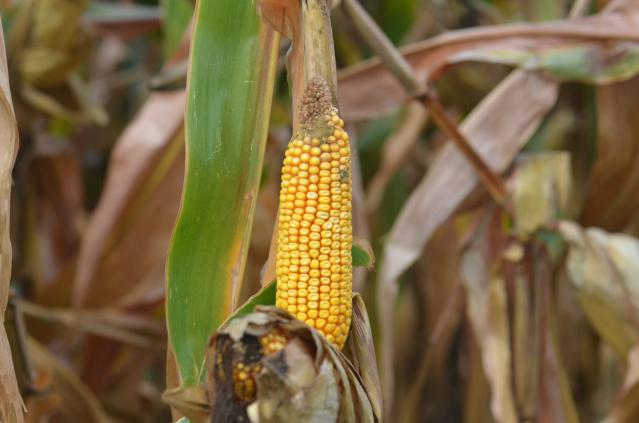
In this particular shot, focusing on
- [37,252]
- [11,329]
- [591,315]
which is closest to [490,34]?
[591,315]

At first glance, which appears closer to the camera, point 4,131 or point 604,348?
point 4,131

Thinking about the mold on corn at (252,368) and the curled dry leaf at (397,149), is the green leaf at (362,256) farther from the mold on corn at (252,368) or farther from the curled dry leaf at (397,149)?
the curled dry leaf at (397,149)

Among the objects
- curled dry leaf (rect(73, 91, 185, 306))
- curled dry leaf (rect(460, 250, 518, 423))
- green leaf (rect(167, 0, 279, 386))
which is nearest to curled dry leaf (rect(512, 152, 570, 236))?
curled dry leaf (rect(460, 250, 518, 423))

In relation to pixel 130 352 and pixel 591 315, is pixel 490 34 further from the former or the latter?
pixel 130 352

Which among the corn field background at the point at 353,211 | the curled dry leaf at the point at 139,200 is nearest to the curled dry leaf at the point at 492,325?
the corn field background at the point at 353,211

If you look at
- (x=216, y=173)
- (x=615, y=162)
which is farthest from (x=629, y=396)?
(x=216, y=173)

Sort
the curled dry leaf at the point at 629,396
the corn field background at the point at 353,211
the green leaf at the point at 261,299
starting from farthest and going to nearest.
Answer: the curled dry leaf at the point at 629,396 < the corn field background at the point at 353,211 < the green leaf at the point at 261,299
